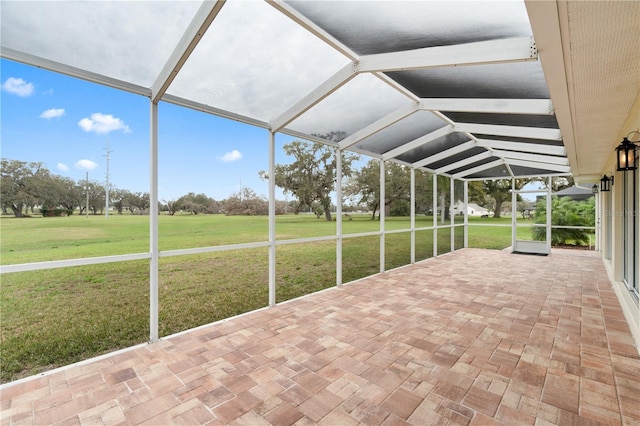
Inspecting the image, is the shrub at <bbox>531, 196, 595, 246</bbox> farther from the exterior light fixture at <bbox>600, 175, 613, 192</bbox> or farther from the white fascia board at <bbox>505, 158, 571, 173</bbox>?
the exterior light fixture at <bbox>600, 175, 613, 192</bbox>

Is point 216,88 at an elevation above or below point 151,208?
above

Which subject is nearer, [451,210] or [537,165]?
[537,165]

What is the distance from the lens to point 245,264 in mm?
6344

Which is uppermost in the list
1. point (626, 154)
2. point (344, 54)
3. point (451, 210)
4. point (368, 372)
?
point (344, 54)

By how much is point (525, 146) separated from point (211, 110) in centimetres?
637

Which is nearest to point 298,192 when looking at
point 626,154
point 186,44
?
point 186,44

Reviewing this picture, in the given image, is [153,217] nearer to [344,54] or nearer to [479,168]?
[344,54]

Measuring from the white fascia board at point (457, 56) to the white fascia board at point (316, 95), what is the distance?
212 millimetres

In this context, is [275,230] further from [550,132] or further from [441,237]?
[441,237]

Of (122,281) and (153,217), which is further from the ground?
(153,217)

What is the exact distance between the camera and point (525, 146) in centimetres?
662

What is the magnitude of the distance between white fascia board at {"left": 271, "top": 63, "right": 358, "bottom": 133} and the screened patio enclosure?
0.02m

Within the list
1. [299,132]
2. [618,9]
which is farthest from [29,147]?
[618,9]

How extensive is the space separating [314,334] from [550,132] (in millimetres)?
4955
